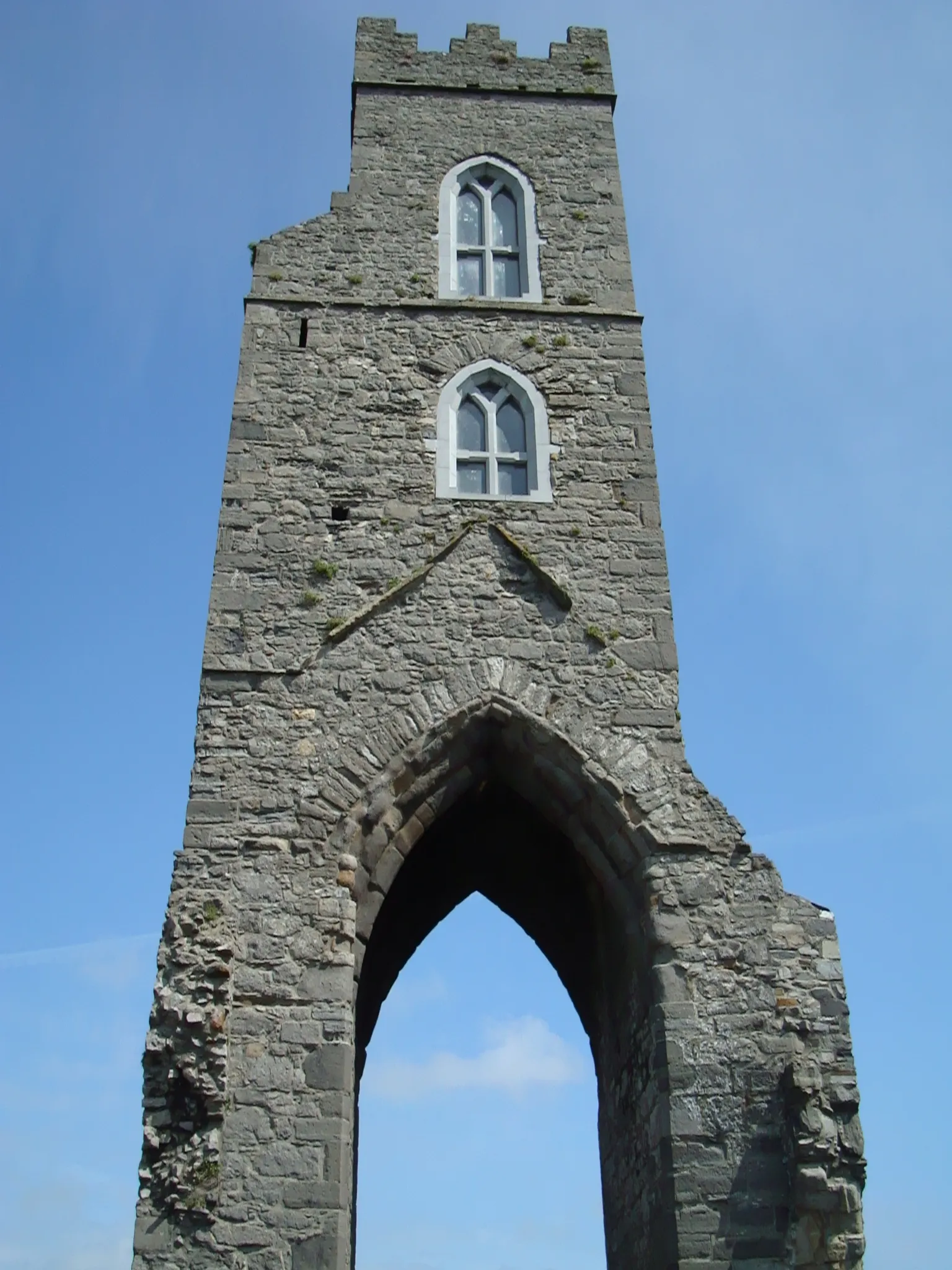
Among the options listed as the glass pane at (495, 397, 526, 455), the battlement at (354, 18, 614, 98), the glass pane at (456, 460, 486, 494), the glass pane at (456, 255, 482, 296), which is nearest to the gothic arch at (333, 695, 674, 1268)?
the glass pane at (456, 460, 486, 494)

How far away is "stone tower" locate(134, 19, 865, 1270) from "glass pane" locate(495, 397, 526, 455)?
0.09 feet

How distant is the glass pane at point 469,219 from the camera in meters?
13.5

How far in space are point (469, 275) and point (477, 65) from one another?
366cm

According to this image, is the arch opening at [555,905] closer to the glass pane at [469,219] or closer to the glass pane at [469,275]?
the glass pane at [469,275]

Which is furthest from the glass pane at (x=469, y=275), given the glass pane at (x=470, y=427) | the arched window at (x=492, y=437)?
the glass pane at (x=470, y=427)

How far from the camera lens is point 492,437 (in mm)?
11820

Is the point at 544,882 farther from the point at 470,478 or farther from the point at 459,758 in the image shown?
the point at 470,478

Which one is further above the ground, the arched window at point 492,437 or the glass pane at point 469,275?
the glass pane at point 469,275

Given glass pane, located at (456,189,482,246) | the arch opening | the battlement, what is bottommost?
the arch opening

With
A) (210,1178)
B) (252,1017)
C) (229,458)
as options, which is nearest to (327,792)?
(252,1017)

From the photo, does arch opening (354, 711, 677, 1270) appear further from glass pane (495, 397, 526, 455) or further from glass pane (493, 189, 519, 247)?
glass pane (493, 189, 519, 247)

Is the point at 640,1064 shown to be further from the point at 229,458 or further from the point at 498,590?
the point at 229,458

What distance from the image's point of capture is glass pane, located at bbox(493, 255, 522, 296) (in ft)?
43.0

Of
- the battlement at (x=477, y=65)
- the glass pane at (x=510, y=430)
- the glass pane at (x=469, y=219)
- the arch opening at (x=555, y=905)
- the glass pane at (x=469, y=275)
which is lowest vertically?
the arch opening at (x=555, y=905)
